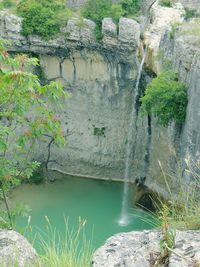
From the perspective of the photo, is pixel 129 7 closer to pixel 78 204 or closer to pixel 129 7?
pixel 129 7

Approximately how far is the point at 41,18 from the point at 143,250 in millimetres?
11545

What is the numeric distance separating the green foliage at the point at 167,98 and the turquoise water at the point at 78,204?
3092mm

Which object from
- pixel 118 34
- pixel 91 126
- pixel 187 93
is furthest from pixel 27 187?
pixel 187 93

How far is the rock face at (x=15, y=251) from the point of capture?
10.9ft

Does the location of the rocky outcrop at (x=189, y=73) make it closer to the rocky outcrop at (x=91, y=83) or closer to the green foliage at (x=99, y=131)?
the rocky outcrop at (x=91, y=83)

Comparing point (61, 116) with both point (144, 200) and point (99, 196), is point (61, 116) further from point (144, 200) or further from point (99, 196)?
point (144, 200)

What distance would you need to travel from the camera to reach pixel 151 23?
1478 centimetres

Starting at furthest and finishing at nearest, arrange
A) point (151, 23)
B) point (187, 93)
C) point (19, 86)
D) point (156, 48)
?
point (151, 23) < point (156, 48) < point (187, 93) < point (19, 86)

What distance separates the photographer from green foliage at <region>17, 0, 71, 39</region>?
14.2m

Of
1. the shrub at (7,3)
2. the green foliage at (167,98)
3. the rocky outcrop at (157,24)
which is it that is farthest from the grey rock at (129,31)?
the shrub at (7,3)

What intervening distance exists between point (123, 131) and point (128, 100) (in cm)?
102

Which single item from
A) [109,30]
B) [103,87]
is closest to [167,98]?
[109,30]

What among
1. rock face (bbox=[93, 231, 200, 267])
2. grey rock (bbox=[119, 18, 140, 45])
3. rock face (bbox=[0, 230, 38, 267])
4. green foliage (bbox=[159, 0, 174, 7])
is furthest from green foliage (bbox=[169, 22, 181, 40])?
rock face (bbox=[0, 230, 38, 267])

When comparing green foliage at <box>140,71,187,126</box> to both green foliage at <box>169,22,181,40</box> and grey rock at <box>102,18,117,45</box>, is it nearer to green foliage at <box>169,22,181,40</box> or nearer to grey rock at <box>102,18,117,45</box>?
green foliage at <box>169,22,181,40</box>
